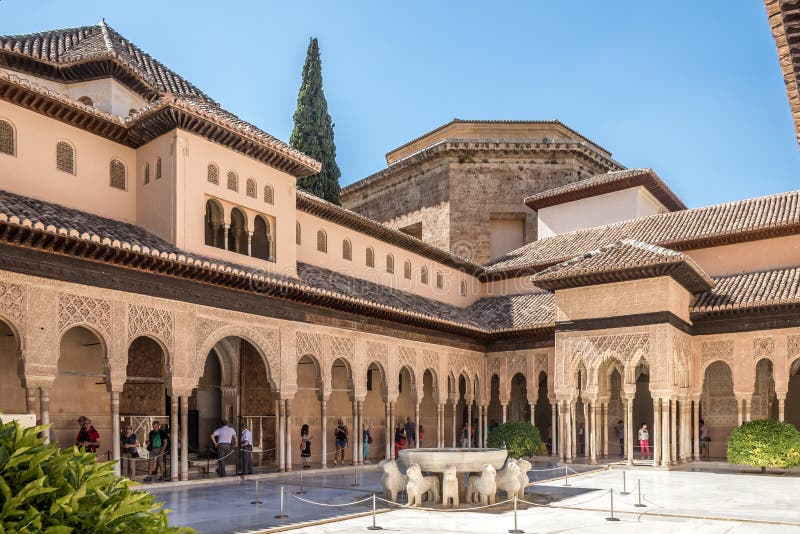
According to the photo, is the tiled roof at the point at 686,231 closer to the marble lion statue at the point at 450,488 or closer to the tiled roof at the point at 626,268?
the tiled roof at the point at 626,268

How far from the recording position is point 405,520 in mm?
10570

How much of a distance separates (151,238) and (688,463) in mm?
15742

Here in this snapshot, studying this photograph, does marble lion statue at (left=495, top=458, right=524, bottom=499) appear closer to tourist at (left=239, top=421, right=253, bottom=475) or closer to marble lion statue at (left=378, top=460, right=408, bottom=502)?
marble lion statue at (left=378, top=460, right=408, bottom=502)

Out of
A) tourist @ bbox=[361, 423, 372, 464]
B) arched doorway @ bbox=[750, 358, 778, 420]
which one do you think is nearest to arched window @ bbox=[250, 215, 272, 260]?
tourist @ bbox=[361, 423, 372, 464]

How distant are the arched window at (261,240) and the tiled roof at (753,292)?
12.1 meters

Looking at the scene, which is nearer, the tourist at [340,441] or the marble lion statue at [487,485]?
the marble lion statue at [487,485]

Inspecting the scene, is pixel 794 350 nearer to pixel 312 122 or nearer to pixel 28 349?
pixel 28 349

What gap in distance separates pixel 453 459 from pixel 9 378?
9152 mm

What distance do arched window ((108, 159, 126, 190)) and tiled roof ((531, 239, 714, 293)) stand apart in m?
11.7

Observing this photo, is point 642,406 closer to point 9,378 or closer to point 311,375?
point 311,375

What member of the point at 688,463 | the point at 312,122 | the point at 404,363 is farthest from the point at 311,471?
the point at 312,122

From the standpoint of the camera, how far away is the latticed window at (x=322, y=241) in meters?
20.8

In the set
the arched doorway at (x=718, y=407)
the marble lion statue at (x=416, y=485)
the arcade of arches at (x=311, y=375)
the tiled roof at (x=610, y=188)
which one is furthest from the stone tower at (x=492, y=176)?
the marble lion statue at (x=416, y=485)

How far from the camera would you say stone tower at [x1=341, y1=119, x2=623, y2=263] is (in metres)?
32.9
